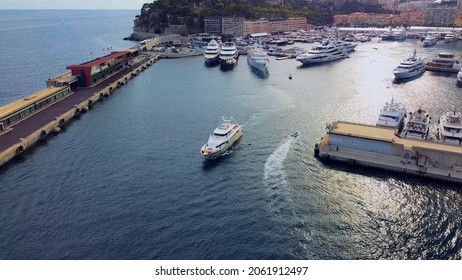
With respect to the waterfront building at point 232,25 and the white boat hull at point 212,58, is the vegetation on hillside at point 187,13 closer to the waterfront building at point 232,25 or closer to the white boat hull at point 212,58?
the waterfront building at point 232,25

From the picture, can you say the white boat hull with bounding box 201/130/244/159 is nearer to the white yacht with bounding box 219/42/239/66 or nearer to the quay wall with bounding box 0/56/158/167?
the quay wall with bounding box 0/56/158/167

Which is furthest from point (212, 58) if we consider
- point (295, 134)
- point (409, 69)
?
point (295, 134)

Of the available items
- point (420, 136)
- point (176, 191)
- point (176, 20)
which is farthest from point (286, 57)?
point (176, 191)

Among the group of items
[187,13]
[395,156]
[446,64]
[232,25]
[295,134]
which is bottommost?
[295,134]

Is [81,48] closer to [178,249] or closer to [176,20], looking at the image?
[176,20]

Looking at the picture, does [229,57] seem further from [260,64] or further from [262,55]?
[260,64]

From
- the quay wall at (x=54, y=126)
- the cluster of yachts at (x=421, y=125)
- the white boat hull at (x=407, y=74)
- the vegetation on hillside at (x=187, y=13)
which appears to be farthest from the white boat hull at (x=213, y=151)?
the vegetation on hillside at (x=187, y=13)
